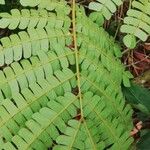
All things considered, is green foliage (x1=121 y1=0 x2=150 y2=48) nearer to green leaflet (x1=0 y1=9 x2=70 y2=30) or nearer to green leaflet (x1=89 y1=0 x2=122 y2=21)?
green leaflet (x1=89 y1=0 x2=122 y2=21)

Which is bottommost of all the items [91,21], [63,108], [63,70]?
[63,108]

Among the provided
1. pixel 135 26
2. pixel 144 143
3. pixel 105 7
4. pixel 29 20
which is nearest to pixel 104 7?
pixel 105 7

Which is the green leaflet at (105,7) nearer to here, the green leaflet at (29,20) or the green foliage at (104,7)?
the green foliage at (104,7)

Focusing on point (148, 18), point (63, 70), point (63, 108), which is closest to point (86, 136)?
point (63, 108)

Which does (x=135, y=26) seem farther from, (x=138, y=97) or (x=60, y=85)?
(x=138, y=97)

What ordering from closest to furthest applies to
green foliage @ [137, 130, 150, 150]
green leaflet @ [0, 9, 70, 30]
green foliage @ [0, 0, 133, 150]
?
green foliage @ [0, 0, 133, 150], green leaflet @ [0, 9, 70, 30], green foliage @ [137, 130, 150, 150]

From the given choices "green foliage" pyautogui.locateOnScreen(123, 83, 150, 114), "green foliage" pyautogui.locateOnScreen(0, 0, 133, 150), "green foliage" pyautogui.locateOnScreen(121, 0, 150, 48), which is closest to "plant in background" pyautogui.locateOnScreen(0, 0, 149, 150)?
"green foliage" pyautogui.locateOnScreen(0, 0, 133, 150)

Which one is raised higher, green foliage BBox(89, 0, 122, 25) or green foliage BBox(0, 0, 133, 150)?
green foliage BBox(89, 0, 122, 25)

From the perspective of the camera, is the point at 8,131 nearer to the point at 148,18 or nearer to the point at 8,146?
the point at 8,146
